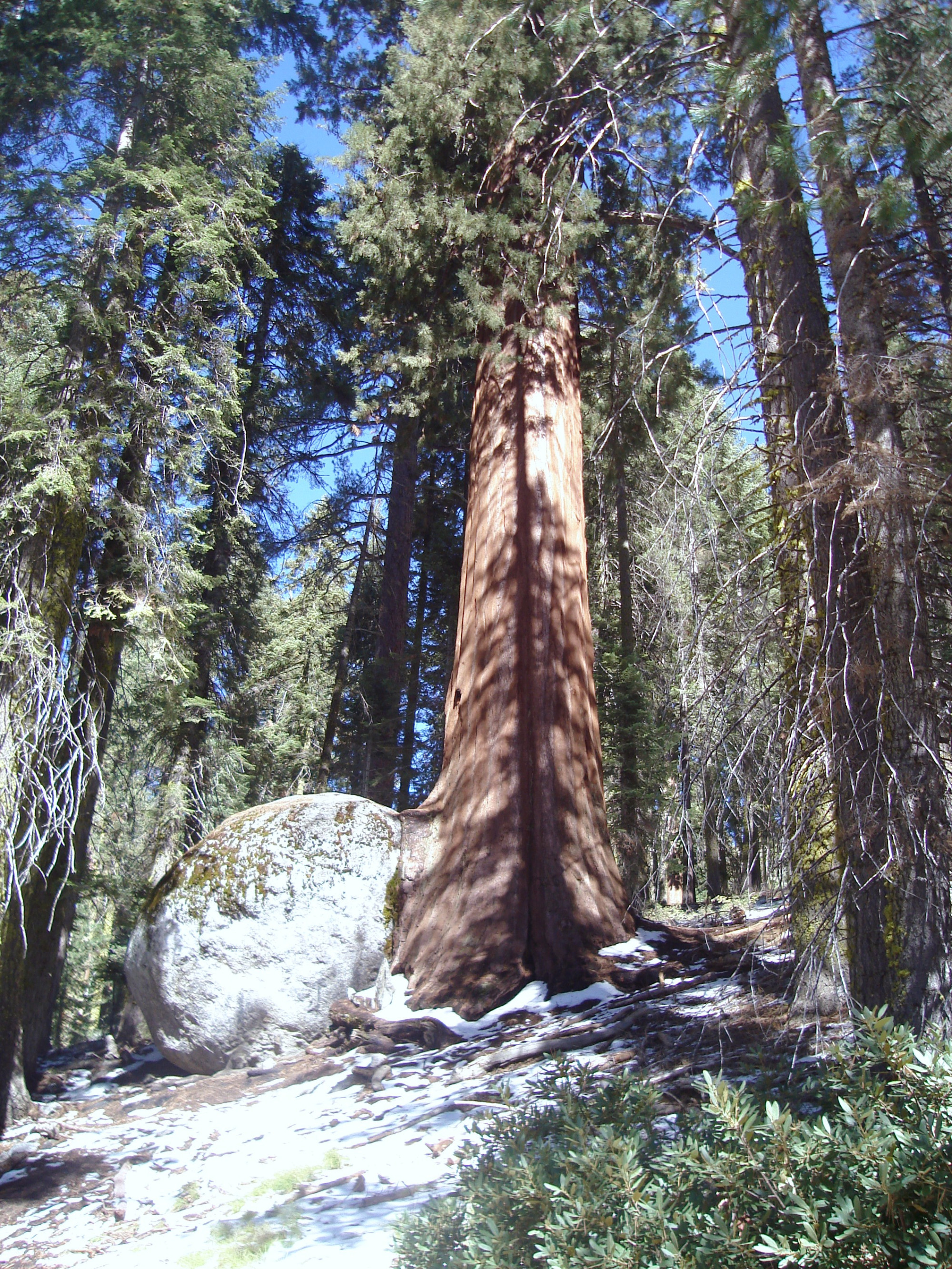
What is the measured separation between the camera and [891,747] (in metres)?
3.19

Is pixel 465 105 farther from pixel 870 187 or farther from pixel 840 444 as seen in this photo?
pixel 840 444

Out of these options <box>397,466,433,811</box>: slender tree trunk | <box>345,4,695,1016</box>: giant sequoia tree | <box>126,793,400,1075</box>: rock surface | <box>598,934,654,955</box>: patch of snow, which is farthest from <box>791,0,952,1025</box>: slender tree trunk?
<box>397,466,433,811</box>: slender tree trunk

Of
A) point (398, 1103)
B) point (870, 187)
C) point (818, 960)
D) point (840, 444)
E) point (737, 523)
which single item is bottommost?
point (398, 1103)

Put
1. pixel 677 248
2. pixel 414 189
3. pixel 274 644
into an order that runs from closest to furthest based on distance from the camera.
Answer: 1. pixel 677 248
2. pixel 414 189
3. pixel 274 644

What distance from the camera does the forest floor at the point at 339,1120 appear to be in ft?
11.3

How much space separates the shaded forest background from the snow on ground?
1.29 meters

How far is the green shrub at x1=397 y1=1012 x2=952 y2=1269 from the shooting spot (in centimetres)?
183

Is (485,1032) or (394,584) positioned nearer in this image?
(485,1032)

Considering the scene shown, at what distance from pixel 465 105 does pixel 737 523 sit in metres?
5.87

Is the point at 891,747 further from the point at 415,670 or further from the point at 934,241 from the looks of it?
the point at 415,670

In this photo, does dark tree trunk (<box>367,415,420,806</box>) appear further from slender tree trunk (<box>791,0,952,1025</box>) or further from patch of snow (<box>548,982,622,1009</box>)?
slender tree trunk (<box>791,0,952,1025</box>)

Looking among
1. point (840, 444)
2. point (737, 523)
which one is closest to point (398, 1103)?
point (737, 523)

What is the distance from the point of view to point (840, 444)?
3689mm

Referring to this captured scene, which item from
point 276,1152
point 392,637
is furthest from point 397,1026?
point 392,637
